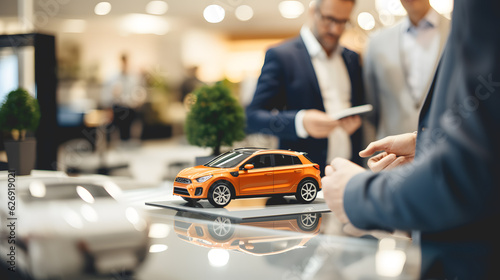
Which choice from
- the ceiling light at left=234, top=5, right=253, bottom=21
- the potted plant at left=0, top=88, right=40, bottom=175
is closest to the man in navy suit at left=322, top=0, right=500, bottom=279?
the ceiling light at left=234, top=5, right=253, bottom=21

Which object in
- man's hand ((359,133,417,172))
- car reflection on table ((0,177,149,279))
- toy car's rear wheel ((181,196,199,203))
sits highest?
man's hand ((359,133,417,172))

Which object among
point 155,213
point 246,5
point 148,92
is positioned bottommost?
point 155,213

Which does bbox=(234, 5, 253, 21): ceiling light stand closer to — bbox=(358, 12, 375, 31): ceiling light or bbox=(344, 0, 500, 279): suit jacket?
bbox=(358, 12, 375, 31): ceiling light

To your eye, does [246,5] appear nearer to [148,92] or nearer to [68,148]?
[148,92]

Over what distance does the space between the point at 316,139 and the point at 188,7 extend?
0.98m

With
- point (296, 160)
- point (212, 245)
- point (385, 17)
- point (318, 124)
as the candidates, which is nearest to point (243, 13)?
point (385, 17)

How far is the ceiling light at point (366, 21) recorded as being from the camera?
1407 millimetres

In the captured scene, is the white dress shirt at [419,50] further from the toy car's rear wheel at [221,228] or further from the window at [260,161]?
the toy car's rear wheel at [221,228]

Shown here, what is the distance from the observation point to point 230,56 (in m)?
1.76

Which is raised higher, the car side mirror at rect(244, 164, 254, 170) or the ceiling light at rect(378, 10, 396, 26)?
the ceiling light at rect(378, 10, 396, 26)

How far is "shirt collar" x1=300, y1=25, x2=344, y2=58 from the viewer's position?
1.26 metres

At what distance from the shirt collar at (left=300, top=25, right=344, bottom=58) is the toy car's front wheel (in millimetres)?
480

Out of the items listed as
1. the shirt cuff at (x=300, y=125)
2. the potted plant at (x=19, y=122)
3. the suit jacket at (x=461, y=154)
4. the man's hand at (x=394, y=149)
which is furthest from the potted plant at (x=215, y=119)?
the potted plant at (x=19, y=122)

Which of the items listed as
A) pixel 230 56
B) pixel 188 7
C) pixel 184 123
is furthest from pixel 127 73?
pixel 184 123
